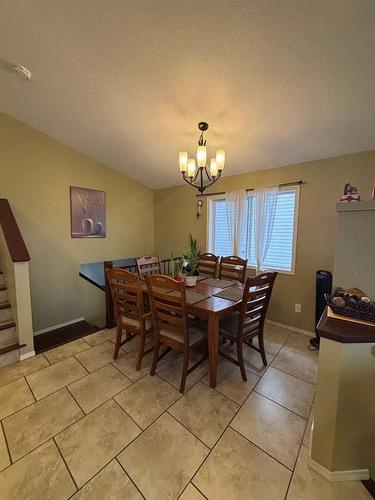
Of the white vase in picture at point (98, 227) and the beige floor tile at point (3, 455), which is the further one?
the white vase in picture at point (98, 227)

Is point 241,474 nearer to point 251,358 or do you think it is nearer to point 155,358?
point 155,358

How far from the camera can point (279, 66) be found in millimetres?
1536

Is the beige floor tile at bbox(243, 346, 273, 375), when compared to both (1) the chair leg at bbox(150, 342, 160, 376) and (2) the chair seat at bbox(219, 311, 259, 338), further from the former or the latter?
(1) the chair leg at bbox(150, 342, 160, 376)

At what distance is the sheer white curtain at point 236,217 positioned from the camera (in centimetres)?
321

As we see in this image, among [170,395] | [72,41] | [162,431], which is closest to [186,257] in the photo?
[170,395]

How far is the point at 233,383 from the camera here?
189 cm

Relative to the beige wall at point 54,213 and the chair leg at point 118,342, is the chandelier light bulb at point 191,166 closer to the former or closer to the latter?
the chair leg at point 118,342

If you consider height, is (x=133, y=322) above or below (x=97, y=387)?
above

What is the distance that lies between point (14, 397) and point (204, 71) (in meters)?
3.07

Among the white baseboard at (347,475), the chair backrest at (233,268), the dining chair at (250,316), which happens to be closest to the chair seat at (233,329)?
the dining chair at (250,316)

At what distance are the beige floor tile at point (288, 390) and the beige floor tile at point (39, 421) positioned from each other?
5.02 ft

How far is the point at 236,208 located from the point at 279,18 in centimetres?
214

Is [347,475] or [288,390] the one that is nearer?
[347,475]

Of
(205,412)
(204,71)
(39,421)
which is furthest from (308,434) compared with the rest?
(204,71)
